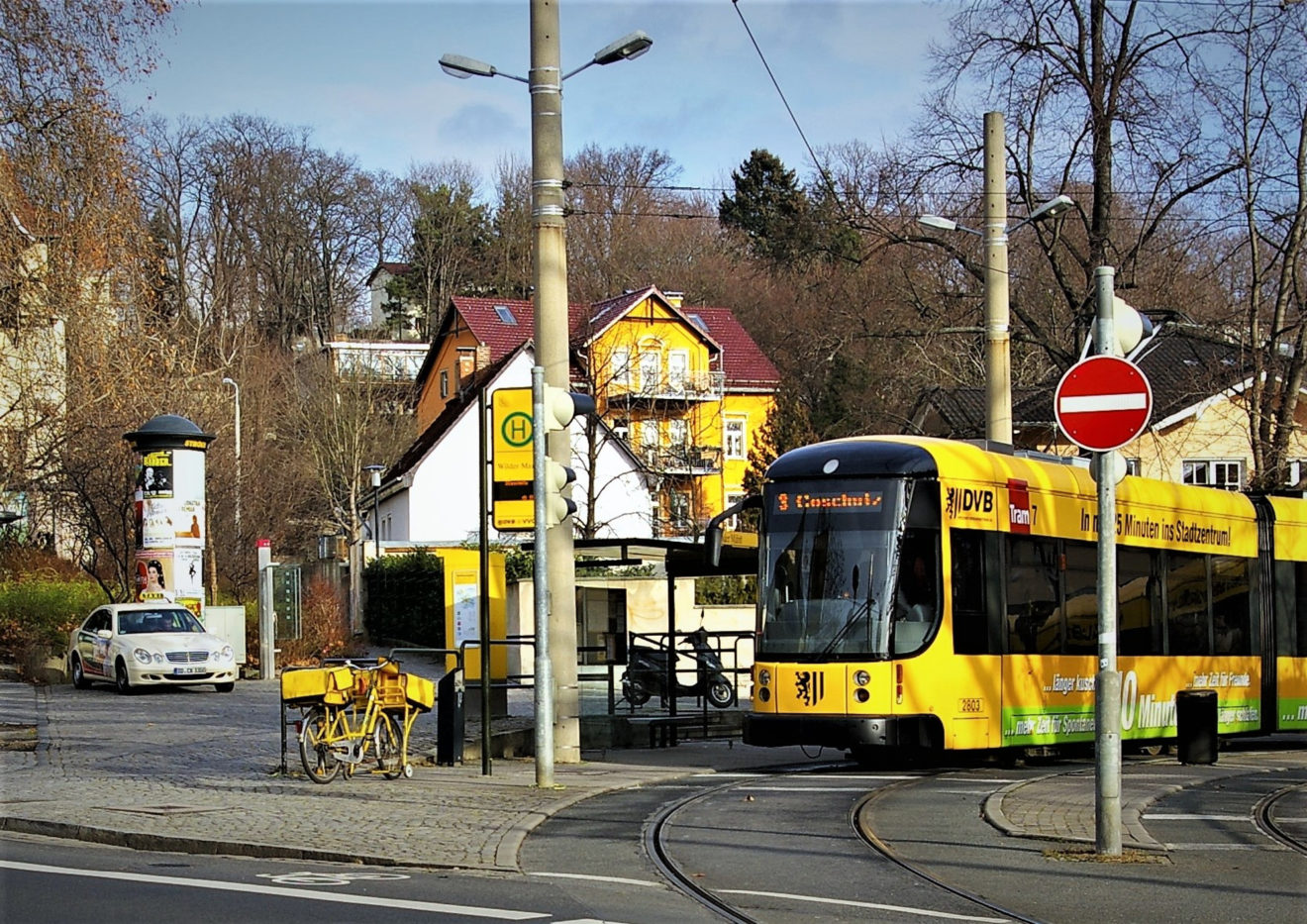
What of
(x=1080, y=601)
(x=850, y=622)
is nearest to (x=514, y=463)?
(x=850, y=622)

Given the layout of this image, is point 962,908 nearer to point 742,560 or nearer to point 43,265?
point 742,560

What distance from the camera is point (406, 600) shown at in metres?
47.4

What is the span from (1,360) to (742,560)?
10928 millimetres

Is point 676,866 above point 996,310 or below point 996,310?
below

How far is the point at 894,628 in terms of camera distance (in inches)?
667

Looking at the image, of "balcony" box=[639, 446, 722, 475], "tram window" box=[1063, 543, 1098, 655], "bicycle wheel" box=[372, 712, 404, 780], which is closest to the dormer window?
"balcony" box=[639, 446, 722, 475]

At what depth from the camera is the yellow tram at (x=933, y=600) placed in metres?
16.9

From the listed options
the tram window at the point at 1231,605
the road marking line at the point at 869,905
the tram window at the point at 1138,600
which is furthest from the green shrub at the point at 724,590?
the road marking line at the point at 869,905

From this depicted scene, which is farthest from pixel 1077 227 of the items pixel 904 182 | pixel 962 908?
pixel 962 908

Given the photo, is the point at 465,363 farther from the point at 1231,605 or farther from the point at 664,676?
the point at 1231,605

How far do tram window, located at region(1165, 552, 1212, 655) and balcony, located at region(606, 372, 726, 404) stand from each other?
38278mm

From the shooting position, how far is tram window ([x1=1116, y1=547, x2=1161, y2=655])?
1972 cm

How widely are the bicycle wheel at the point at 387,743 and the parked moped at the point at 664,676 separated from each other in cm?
814

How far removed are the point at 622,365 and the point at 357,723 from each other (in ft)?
137
